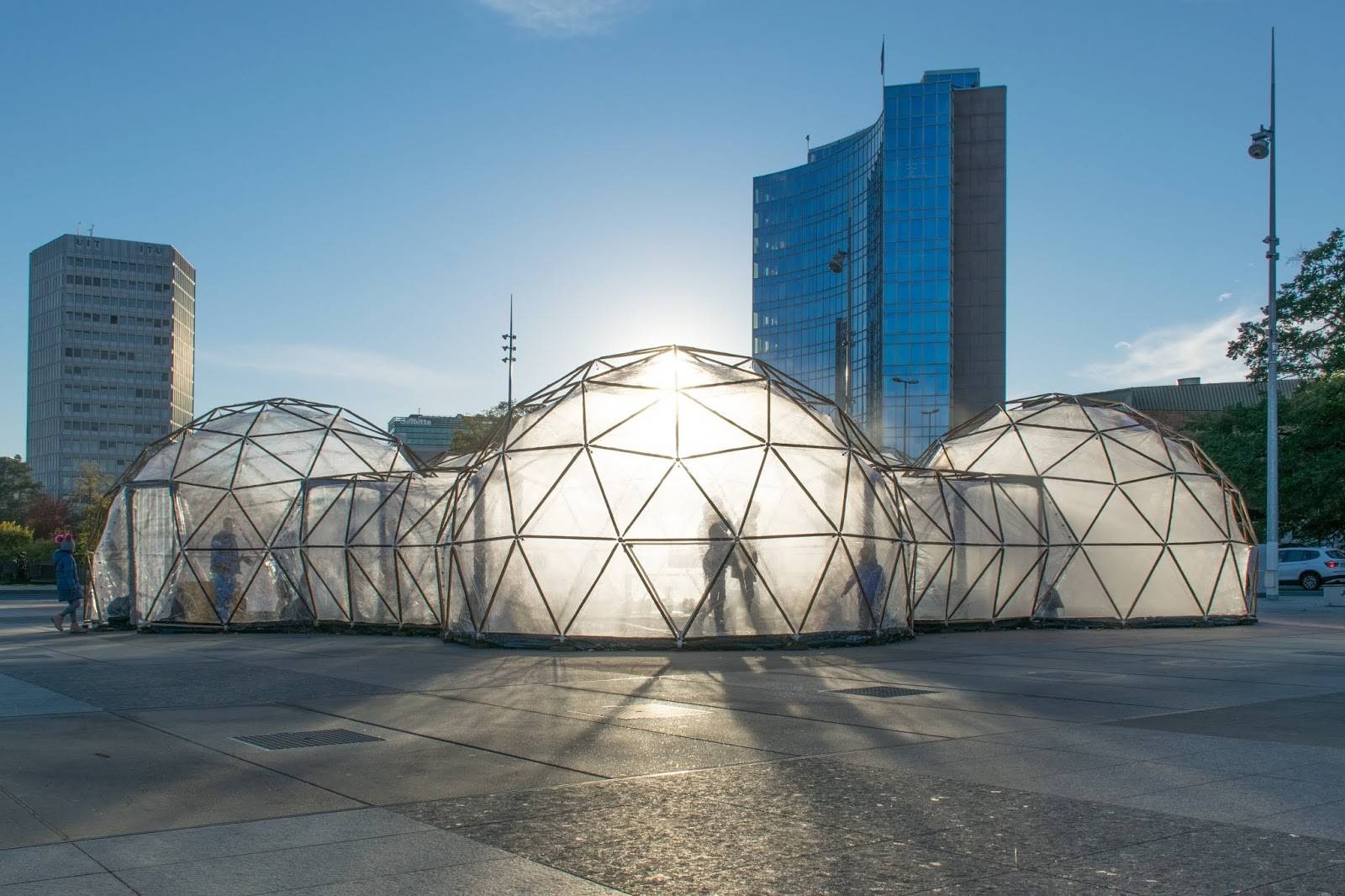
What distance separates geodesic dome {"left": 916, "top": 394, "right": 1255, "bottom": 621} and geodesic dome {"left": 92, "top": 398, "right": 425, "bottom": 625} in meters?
11.2

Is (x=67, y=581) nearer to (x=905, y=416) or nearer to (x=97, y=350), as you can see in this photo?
(x=905, y=416)

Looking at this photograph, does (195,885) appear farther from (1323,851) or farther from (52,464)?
(52,464)

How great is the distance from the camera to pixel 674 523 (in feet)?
60.5

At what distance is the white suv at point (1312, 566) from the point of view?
4397 cm

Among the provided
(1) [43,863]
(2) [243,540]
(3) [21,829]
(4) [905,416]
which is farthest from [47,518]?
(1) [43,863]

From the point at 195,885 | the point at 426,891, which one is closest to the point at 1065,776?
the point at 426,891

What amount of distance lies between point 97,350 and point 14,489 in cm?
7301

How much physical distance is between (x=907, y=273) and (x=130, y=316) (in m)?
135

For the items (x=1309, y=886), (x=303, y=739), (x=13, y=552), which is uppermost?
(x=1309, y=886)

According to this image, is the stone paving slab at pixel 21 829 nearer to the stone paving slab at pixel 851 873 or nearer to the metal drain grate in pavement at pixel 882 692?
the stone paving slab at pixel 851 873

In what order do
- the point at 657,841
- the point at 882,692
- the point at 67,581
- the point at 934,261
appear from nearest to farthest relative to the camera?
1. the point at 657,841
2. the point at 882,692
3. the point at 67,581
4. the point at 934,261

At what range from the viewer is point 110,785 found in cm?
746

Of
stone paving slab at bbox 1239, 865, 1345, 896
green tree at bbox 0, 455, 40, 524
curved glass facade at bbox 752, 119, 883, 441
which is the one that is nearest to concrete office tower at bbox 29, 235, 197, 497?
green tree at bbox 0, 455, 40, 524

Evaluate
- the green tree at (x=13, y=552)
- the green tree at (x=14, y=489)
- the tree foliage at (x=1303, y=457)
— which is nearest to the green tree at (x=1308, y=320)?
the tree foliage at (x=1303, y=457)
